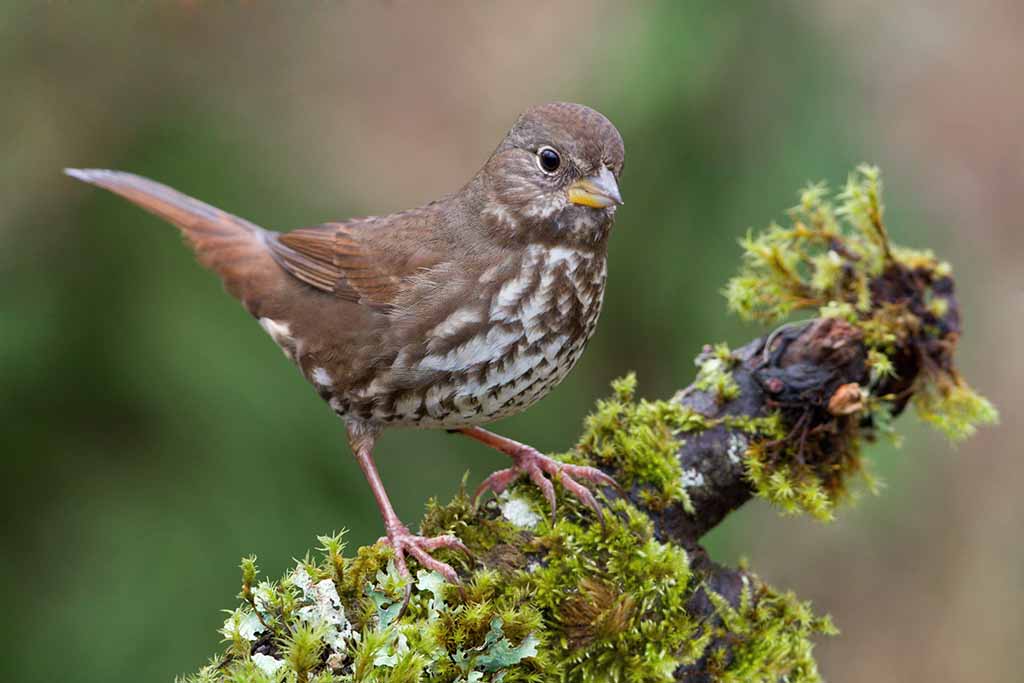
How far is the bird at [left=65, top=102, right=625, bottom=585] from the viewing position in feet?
12.1

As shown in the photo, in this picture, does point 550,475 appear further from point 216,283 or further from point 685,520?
point 216,283

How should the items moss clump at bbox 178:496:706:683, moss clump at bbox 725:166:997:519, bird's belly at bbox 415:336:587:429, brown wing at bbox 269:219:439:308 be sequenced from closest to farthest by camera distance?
moss clump at bbox 178:496:706:683 < bird's belly at bbox 415:336:587:429 < moss clump at bbox 725:166:997:519 < brown wing at bbox 269:219:439:308

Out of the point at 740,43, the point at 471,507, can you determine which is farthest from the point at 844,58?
the point at 471,507

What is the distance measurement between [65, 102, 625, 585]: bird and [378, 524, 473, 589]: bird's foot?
0.08 metres

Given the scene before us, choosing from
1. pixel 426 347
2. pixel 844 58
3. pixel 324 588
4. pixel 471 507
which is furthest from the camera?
pixel 844 58

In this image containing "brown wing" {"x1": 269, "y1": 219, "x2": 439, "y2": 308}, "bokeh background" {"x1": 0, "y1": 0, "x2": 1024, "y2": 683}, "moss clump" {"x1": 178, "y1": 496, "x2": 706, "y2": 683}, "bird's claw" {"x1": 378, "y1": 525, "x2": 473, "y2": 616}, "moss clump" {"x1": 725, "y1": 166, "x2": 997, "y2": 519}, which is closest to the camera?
"moss clump" {"x1": 178, "y1": 496, "x2": 706, "y2": 683}

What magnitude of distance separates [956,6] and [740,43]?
4575 millimetres

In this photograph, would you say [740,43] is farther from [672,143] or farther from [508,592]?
[508,592]

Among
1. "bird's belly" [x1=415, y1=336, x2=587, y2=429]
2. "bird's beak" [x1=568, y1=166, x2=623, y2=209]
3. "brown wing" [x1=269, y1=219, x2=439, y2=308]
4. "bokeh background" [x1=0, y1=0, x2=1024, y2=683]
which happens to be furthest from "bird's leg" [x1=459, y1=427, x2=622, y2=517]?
"bokeh background" [x1=0, y1=0, x2=1024, y2=683]

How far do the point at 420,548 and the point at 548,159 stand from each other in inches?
56.6

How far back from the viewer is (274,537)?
4.57 meters

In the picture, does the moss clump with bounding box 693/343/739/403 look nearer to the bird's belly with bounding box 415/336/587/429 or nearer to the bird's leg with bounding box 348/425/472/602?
the bird's belly with bounding box 415/336/587/429

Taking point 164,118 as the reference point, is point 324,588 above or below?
below

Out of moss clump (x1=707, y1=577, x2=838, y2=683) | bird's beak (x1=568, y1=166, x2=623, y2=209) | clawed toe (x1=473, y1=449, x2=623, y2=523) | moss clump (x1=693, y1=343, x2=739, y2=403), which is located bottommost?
moss clump (x1=707, y1=577, x2=838, y2=683)
